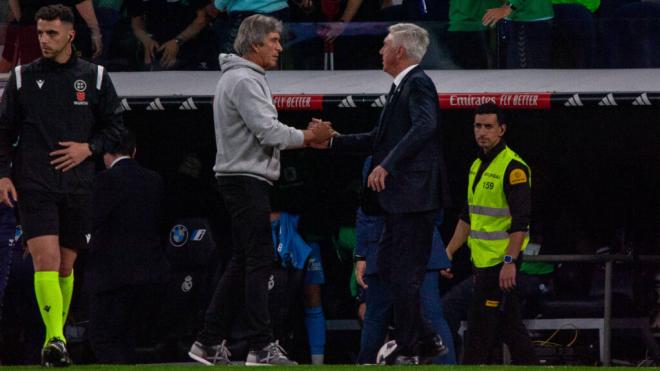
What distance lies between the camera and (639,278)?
11641 mm

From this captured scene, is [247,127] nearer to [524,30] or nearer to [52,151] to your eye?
[52,151]

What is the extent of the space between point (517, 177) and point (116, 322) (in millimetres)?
2895

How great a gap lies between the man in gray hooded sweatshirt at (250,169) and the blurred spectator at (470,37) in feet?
9.64

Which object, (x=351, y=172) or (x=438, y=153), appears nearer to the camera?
(x=438, y=153)

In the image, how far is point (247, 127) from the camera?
8.41 m

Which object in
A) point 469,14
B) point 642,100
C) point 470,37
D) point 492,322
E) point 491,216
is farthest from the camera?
point 469,14

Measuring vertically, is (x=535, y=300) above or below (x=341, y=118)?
below

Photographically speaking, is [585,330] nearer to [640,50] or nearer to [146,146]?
[640,50]

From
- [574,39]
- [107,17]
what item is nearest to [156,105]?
[107,17]

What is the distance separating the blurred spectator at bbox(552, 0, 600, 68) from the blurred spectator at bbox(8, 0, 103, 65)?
127 inches

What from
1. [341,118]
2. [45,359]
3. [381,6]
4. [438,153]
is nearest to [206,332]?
[45,359]

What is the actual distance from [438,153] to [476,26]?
2.78 m

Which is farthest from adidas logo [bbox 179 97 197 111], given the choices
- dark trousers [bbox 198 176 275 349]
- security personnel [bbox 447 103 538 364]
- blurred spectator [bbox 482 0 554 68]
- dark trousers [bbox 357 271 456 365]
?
dark trousers [bbox 198 176 275 349]

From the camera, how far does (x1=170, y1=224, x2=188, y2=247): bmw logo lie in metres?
11.7
